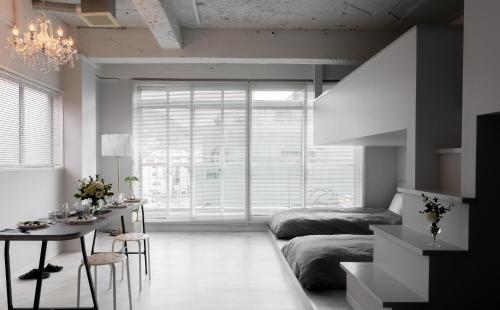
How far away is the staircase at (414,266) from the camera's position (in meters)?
2.08

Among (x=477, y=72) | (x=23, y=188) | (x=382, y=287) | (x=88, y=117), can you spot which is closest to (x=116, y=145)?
(x=88, y=117)

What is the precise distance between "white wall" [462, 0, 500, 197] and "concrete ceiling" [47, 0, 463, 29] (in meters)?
2.50

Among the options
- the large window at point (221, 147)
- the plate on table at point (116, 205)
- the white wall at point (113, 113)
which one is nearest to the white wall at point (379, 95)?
the large window at point (221, 147)

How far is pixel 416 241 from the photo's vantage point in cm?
230

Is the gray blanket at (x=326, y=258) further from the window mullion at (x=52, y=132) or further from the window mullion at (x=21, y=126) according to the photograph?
the window mullion at (x=52, y=132)

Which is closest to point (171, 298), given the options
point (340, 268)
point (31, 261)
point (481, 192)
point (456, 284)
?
point (340, 268)

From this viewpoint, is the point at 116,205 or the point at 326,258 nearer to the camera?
the point at 326,258

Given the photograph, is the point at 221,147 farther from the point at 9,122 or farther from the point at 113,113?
the point at 9,122

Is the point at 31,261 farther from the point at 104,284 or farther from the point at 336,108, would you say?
the point at 336,108

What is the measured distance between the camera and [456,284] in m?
2.09

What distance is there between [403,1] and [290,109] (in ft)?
9.17

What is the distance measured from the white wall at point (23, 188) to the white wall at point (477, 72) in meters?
4.06

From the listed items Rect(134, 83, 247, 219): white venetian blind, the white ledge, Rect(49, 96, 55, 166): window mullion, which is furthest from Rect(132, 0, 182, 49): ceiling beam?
the white ledge

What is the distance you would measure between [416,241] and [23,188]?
4006 mm
